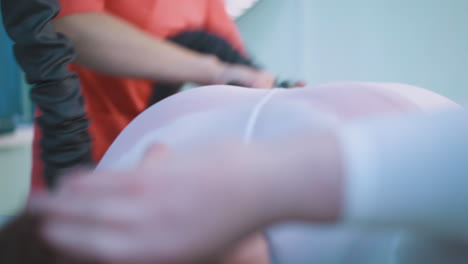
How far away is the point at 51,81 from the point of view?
504 mm

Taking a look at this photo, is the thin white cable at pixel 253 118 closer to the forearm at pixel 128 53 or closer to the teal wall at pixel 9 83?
the forearm at pixel 128 53

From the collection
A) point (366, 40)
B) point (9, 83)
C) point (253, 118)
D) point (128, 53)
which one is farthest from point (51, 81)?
point (366, 40)

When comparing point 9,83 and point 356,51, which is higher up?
point 356,51

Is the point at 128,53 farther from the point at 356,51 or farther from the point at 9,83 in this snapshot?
the point at 356,51

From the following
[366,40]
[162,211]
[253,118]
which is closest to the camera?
[162,211]

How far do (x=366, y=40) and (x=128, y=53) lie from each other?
4.79 feet

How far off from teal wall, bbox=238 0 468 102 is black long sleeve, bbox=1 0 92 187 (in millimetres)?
1520

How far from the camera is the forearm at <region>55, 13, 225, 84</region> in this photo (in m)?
0.57

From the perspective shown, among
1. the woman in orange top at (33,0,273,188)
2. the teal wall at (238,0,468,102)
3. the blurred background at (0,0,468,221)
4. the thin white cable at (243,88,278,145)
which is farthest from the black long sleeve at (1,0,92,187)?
the teal wall at (238,0,468,102)

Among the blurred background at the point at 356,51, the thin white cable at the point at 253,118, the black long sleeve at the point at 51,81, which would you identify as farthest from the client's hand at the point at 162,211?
the blurred background at the point at 356,51

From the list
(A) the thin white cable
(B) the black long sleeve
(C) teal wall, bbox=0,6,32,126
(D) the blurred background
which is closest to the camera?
(A) the thin white cable

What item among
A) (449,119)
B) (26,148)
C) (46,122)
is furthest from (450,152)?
(26,148)

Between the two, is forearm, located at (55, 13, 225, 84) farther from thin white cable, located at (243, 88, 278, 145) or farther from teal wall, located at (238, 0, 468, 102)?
teal wall, located at (238, 0, 468, 102)

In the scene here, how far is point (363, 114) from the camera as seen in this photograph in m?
0.37
